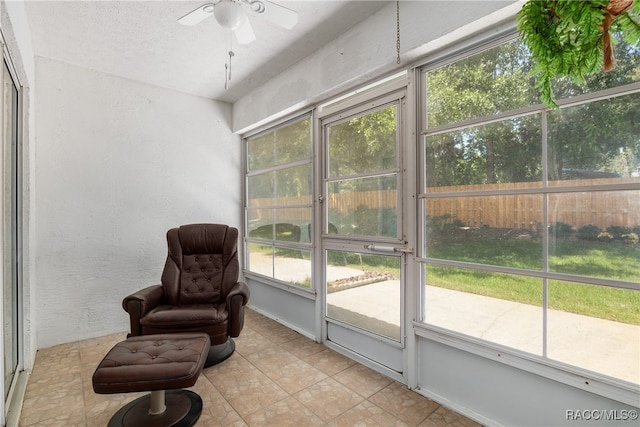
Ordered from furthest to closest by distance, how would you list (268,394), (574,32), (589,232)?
1. (268,394)
2. (589,232)
3. (574,32)

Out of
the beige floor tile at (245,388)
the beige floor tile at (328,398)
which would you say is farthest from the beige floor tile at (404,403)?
the beige floor tile at (245,388)

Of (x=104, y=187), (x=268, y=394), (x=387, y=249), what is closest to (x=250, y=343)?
(x=268, y=394)

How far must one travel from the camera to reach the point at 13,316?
2188 mm

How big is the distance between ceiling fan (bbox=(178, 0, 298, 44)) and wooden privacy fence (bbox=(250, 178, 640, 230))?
138 centimetres

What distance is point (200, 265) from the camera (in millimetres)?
2877

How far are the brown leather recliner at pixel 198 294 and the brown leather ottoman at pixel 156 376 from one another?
0.36m

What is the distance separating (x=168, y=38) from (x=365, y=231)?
90.4 inches

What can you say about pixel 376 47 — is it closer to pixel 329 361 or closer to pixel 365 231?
pixel 365 231

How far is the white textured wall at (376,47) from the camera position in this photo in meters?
1.66

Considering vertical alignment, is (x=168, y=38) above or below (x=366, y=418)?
above

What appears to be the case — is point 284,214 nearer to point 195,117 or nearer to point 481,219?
point 195,117

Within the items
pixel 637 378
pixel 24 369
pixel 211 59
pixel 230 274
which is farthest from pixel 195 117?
pixel 637 378

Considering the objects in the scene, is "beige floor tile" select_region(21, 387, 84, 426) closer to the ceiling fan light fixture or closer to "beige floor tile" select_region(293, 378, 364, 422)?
"beige floor tile" select_region(293, 378, 364, 422)

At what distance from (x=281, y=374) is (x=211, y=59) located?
284cm
